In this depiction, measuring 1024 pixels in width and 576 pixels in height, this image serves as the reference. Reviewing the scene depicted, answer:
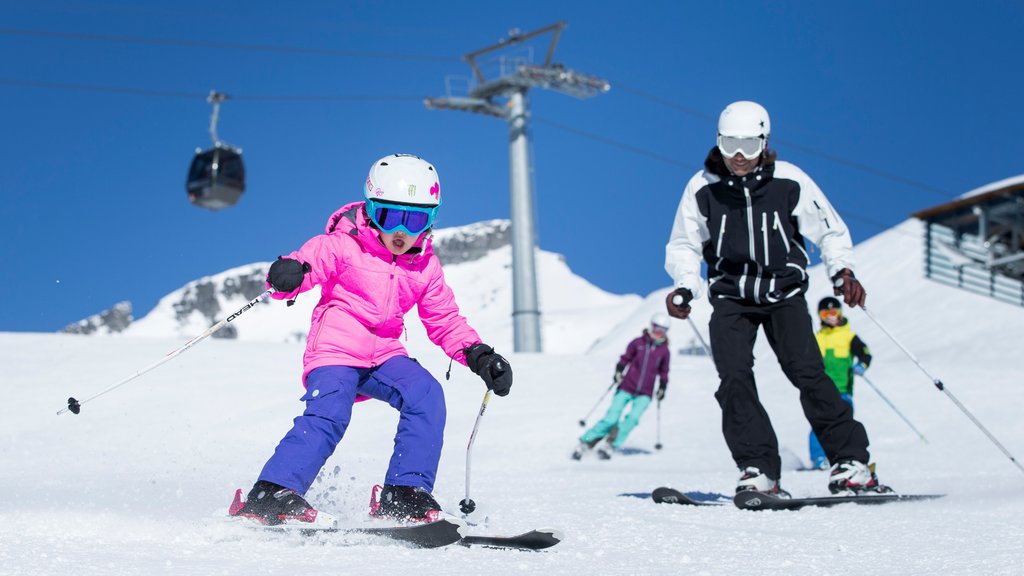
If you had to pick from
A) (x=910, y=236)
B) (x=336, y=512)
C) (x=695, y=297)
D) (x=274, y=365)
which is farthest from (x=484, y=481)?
(x=910, y=236)

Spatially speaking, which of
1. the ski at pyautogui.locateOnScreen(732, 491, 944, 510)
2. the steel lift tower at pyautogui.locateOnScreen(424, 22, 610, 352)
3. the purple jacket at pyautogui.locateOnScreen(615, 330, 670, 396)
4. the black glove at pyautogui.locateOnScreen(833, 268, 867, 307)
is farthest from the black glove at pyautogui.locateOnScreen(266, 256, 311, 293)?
the steel lift tower at pyautogui.locateOnScreen(424, 22, 610, 352)

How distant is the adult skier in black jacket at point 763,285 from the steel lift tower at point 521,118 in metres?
24.3

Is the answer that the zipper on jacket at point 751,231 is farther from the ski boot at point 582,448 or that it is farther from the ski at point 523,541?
the ski boot at point 582,448

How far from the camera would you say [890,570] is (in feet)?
10.3

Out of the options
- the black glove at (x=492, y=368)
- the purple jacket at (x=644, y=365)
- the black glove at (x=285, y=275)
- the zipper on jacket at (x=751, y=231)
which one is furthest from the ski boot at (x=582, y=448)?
the black glove at (x=285, y=275)

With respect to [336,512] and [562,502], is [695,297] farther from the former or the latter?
[336,512]

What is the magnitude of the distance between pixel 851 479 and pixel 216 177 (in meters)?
16.6

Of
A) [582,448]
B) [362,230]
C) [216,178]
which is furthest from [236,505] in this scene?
[216,178]

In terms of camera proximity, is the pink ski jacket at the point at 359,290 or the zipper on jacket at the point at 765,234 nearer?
the pink ski jacket at the point at 359,290

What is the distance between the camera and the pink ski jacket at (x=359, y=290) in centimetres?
406

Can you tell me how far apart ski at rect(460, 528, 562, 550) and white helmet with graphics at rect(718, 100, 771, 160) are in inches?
96.6

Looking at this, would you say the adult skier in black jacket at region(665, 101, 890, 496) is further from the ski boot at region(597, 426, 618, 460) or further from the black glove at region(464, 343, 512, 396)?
the ski boot at region(597, 426, 618, 460)

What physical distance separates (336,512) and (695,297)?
2009 mm

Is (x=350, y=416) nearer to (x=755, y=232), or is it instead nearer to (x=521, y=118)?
(x=755, y=232)
